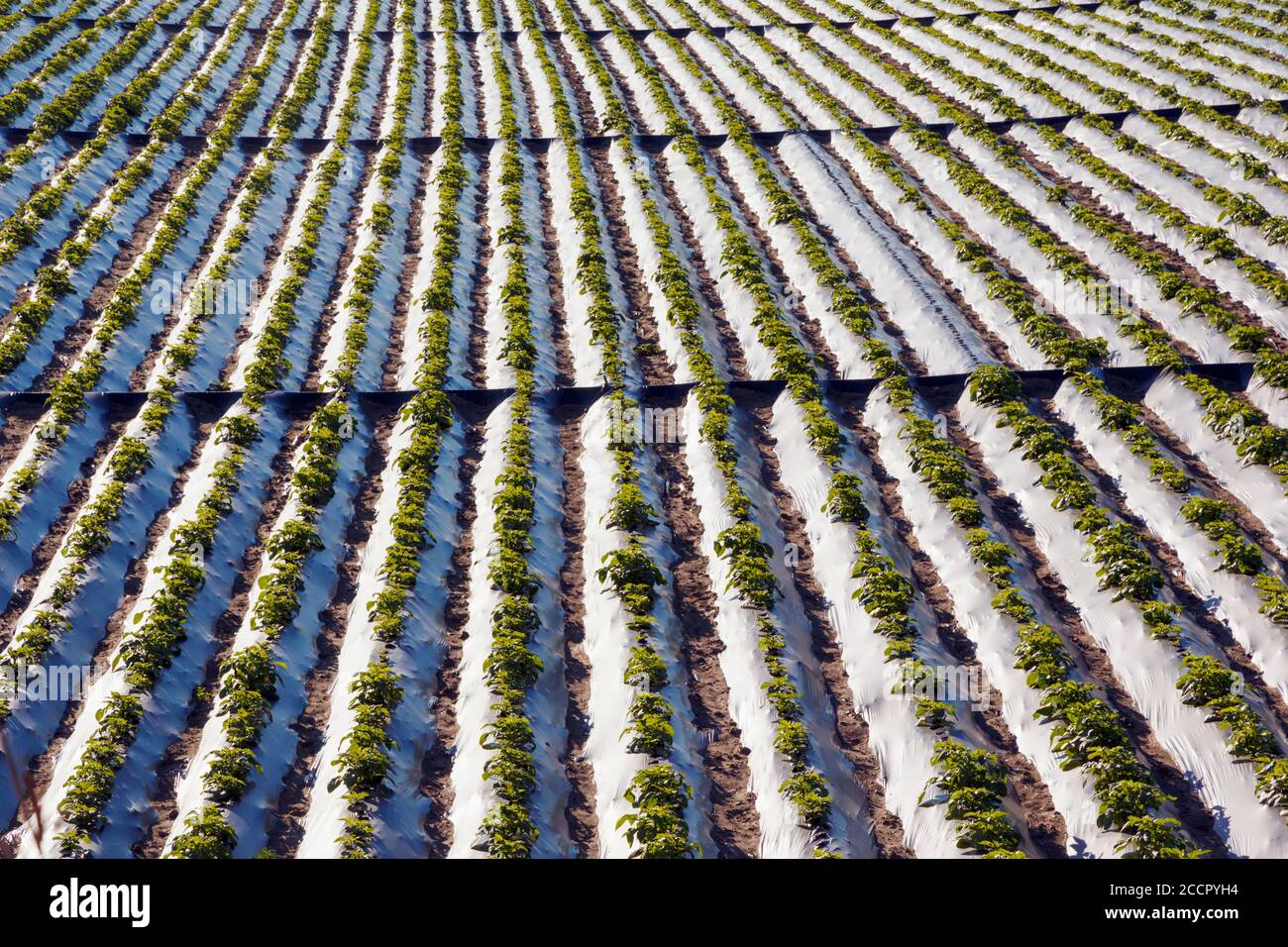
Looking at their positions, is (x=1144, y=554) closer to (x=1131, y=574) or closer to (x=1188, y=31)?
(x=1131, y=574)

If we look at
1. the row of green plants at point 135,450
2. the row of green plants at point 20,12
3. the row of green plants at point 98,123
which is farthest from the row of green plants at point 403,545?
the row of green plants at point 20,12

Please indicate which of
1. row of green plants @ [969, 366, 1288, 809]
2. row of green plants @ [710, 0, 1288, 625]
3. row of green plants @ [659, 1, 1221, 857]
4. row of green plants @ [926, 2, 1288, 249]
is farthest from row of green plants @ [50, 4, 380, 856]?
row of green plants @ [926, 2, 1288, 249]

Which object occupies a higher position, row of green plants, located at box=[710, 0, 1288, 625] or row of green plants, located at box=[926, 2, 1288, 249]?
row of green plants, located at box=[926, 2, 1288, 249]

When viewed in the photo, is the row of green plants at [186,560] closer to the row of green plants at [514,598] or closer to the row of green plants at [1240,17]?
the row of green plants at [514,598]

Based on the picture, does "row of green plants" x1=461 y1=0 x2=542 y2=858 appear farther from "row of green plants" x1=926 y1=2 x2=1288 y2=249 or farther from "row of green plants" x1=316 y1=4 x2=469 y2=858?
"row of green plants" x1=926 y1=2 x2=1288 y2=249

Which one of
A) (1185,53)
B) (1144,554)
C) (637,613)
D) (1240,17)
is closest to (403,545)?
(637,613)
